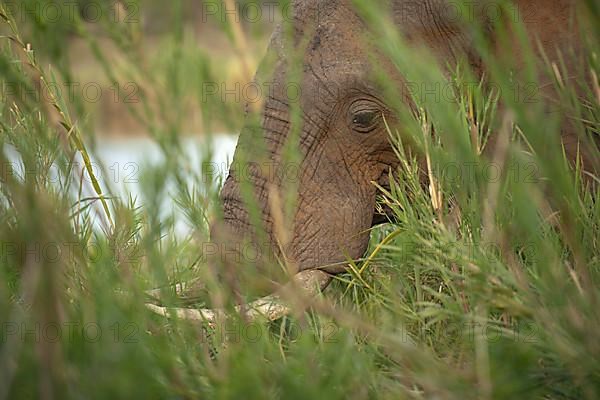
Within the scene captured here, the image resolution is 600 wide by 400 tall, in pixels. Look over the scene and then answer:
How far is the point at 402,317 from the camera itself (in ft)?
6.23

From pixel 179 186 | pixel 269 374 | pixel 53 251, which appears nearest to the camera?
pixel 179 186

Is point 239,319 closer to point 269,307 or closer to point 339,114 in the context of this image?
point 269,307

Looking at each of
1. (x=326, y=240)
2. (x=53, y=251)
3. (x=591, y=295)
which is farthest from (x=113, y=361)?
(x=326, y=240)

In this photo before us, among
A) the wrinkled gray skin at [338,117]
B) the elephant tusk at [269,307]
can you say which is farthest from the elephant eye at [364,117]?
the elephant tusk at [269,307]

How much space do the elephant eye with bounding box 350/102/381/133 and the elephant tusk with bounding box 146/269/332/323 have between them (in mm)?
435

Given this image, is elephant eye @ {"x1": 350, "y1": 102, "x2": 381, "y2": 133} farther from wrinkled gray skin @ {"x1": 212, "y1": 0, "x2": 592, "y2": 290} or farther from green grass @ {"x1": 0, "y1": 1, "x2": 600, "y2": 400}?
green grass @ {"x1": 0, "y1": 1, "x2": 600, "y2": 400}

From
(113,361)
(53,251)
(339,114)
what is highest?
(339,114)

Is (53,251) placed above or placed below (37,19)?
below

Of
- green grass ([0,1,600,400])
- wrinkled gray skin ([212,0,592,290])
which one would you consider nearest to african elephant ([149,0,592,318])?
wrinkled gray skin ([212,0,592,290])

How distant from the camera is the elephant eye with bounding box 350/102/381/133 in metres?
2.58

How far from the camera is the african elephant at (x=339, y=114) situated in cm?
252

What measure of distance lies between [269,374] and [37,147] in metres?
0.90

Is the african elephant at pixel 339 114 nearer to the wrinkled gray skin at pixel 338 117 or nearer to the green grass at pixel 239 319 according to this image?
the wrinkled gray skin at pixel 338 117

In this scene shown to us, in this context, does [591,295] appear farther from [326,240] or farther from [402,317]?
[326,240]
